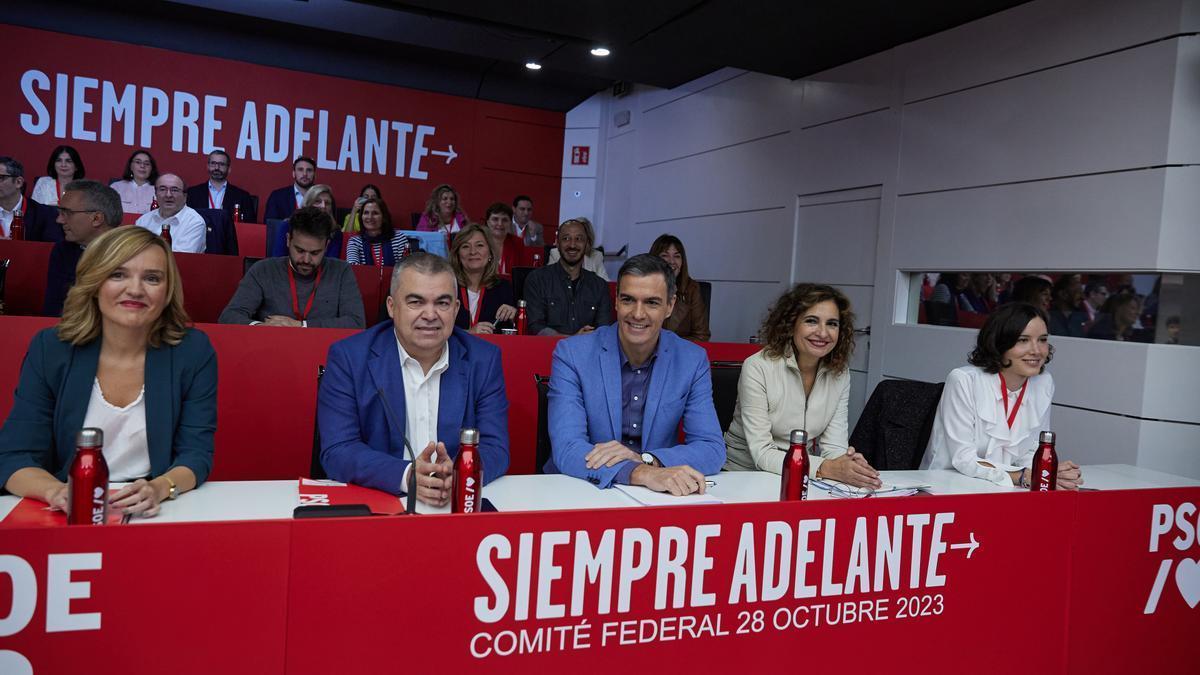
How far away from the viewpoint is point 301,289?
12.7 feet

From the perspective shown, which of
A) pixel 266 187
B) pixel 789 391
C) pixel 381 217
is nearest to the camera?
pixel 789 391

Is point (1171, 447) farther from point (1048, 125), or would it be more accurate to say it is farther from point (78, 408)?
point (78, 408)

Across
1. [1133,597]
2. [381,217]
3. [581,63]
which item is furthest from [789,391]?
[581,63]

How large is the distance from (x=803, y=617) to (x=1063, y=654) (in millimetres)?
739

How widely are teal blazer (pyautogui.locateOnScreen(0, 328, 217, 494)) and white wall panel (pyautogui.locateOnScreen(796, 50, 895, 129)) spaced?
5.10 meters

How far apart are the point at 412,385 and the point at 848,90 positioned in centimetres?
487

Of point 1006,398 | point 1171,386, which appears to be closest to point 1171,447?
point 1171,386

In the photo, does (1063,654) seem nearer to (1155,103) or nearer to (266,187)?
(1155,103)

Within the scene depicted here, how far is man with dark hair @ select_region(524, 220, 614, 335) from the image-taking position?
16.1 ft

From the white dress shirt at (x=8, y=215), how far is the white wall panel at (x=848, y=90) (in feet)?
19.9

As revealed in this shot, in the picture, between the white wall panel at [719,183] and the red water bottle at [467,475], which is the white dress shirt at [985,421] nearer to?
the red water bottle at [467,475]

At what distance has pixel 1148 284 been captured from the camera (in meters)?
3.88

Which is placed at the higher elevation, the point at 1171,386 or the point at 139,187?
the point at 139,187

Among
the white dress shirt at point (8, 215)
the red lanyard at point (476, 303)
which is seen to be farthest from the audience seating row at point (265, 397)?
the white dress shirt at point (8, 215)
